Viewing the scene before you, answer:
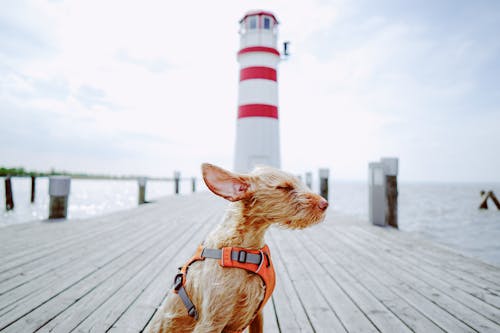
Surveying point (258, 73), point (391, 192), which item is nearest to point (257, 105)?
point (258, 73)

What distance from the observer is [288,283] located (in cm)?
256

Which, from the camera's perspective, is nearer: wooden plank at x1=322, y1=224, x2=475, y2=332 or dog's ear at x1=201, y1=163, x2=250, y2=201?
dog's ear at x1=201, y1=163, x2=250, y2=201

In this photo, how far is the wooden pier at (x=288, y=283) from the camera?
187cm

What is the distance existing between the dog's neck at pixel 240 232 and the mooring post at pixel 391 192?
17.1ft

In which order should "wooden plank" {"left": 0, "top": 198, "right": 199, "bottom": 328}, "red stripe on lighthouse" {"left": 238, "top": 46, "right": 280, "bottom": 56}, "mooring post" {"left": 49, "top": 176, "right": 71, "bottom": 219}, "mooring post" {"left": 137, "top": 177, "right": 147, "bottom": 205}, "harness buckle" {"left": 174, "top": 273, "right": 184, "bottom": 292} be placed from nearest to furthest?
"harness buckle" {"left": 174, "top": 273, "right": 184, "bottom": 292} < "wooden plank" {"left": 0, "top": 198, "right": 199, "bottom": 328} < "mooring post" {"left": 49, "top": 176, "right": 71, "bottom": 219} < "mooring post" {"left": 137, "top": 177, "right": 147, "bottom": 205} < "red stripe on lighthouse" {"left": 238, "top": 46, "right": 280, "bottom": 56}

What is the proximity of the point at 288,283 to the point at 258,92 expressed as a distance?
31.9ft

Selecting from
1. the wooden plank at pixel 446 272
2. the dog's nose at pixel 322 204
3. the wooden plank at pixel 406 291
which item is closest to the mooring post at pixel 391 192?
the wooden plank at pixel 446 272

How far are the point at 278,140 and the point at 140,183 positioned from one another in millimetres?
5891

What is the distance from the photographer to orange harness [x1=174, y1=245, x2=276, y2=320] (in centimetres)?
118

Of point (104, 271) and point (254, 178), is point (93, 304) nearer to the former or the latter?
point (104, 271)

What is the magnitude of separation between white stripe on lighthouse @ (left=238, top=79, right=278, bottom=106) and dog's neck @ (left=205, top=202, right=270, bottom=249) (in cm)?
1035

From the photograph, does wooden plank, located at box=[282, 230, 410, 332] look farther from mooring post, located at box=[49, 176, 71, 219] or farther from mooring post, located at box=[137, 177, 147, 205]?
mooring post, located at box=[137, 177, 147, 205]

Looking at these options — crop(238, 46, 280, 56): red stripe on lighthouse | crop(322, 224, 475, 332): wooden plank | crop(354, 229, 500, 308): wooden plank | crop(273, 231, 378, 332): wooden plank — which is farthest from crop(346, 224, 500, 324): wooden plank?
crop(238, 46, 280, 56): red stripe on lighthouse

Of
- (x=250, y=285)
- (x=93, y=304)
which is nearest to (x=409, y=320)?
(x=250, y=285)
